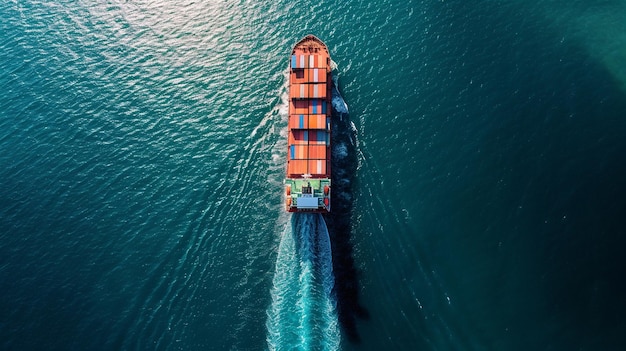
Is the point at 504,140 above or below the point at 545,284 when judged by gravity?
above

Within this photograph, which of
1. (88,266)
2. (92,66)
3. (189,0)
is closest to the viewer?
(88,266)

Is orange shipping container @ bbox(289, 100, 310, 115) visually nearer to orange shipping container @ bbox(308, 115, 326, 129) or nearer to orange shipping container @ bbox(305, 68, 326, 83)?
orange shipping container @ bbox(308, 115, 326, 129)

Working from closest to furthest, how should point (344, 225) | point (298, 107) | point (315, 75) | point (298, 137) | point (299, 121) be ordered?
1. point (344, 225)
2. point (298, 137)
3. point (299, 121)
4. point (298, 107)
5. point (315, 75)

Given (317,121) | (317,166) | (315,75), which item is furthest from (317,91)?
(317,166)

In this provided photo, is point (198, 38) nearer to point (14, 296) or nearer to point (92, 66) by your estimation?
point (92, 66)

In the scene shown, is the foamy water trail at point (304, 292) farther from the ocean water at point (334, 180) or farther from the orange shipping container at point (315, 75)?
the orange shipping container at point (315, 75)

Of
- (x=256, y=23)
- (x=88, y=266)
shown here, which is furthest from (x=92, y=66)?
(x=88, y=266)

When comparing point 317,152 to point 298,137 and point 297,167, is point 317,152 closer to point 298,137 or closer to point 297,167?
point 297,167
